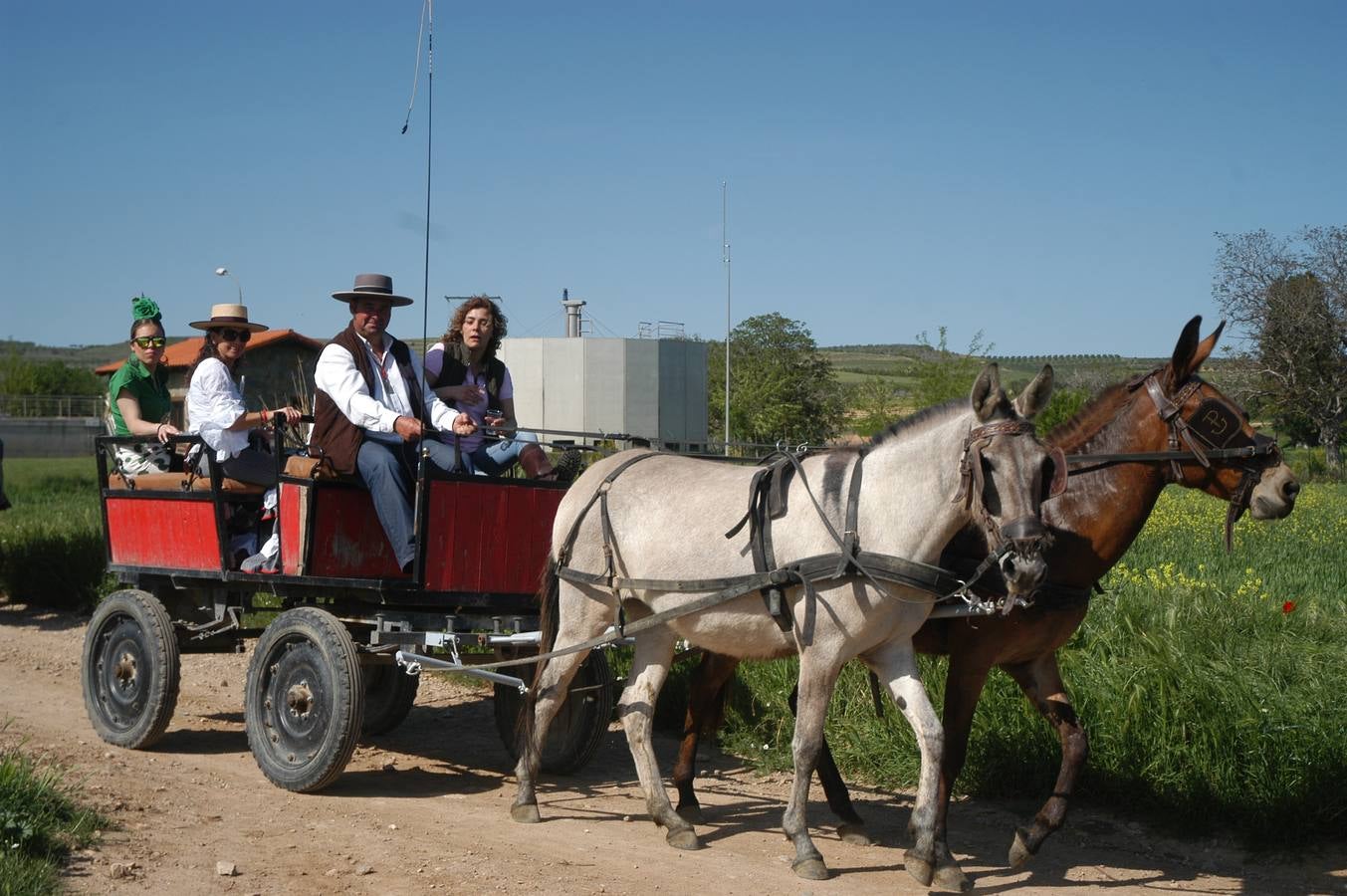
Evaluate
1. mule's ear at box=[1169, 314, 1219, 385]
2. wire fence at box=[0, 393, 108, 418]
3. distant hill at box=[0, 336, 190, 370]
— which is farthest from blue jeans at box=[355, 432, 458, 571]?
distant hill at box=[0, 336, 190, 370]

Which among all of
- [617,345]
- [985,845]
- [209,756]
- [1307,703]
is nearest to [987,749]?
[985,845]

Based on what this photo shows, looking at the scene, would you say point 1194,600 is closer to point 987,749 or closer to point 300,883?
point 987,749

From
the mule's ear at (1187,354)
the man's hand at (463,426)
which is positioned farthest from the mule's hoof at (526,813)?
the mule's ear at (1187,354)

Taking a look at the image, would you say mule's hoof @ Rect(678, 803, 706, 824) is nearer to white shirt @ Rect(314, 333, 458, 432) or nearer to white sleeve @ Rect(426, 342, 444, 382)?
white shirt @ Rect(314, 333, 458, 432)

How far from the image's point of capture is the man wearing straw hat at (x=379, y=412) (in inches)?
267

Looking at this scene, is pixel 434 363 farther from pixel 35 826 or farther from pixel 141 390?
pixel 35 826

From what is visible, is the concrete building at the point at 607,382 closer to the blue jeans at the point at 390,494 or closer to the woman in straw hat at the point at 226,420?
the woman in straw hat at the point at 226,420

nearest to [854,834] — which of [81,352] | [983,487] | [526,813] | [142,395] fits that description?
[526,813]

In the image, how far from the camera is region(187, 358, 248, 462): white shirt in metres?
7.61

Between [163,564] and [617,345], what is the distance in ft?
141

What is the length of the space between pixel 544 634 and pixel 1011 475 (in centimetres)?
275

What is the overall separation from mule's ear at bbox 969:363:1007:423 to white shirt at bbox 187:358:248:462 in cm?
456

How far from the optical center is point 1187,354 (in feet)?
19.4

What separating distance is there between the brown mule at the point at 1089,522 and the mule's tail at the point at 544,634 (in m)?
1.94
